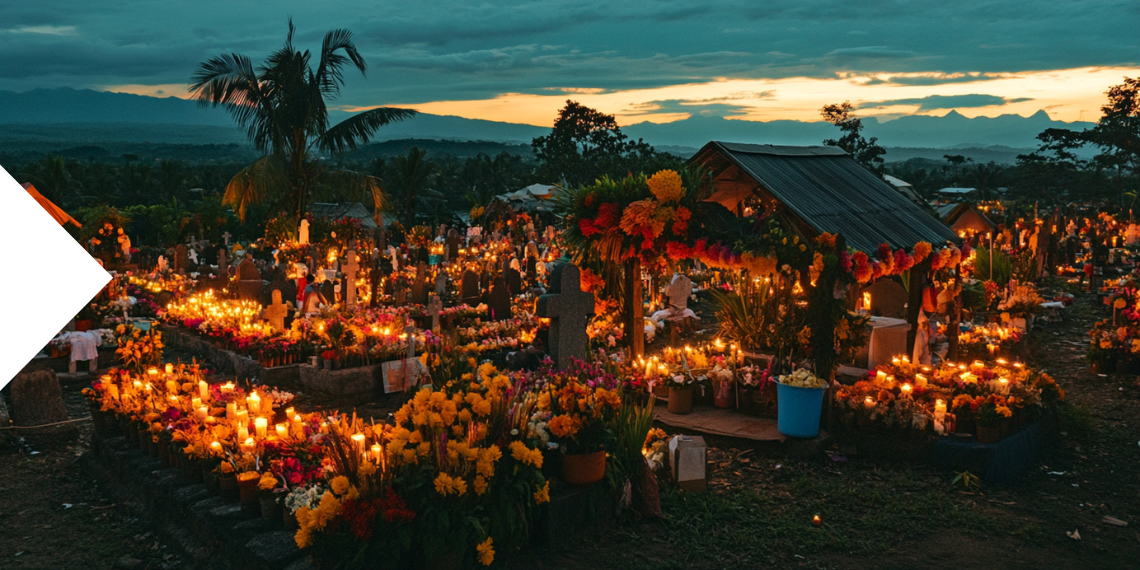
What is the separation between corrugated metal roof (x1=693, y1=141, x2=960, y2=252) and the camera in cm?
912

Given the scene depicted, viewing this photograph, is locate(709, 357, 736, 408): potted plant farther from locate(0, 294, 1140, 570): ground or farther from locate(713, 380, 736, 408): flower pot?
locate(0, 294, 1140, 570): ground

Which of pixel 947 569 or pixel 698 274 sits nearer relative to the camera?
pixel 947 569

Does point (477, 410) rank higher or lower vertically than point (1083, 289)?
higher

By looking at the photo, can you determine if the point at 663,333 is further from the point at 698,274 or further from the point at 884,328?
the point at 698,274

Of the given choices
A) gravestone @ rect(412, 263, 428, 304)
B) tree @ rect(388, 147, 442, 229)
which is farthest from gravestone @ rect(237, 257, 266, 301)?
tree @ rect(388, 147, 442, 229)

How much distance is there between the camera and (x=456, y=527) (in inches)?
199

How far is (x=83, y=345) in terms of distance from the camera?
11977mm

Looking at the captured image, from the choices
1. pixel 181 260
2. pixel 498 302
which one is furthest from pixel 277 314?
pixel 181 260

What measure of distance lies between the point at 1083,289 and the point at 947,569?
770 inches

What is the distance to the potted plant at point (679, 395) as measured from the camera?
953 centimetres

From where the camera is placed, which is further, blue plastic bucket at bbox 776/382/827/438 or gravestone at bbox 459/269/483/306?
gravestone at bbox 459/269/483/306

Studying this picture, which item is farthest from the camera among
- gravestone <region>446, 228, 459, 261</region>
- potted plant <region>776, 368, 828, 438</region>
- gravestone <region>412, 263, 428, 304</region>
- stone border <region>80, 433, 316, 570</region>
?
gravestone <region>446, 228, 459, 261</region>

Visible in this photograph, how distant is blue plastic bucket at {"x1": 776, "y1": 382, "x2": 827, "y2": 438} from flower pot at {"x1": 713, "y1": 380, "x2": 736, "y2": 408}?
1196 mm

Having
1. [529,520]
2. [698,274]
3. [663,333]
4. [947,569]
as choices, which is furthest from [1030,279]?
[529,520]
